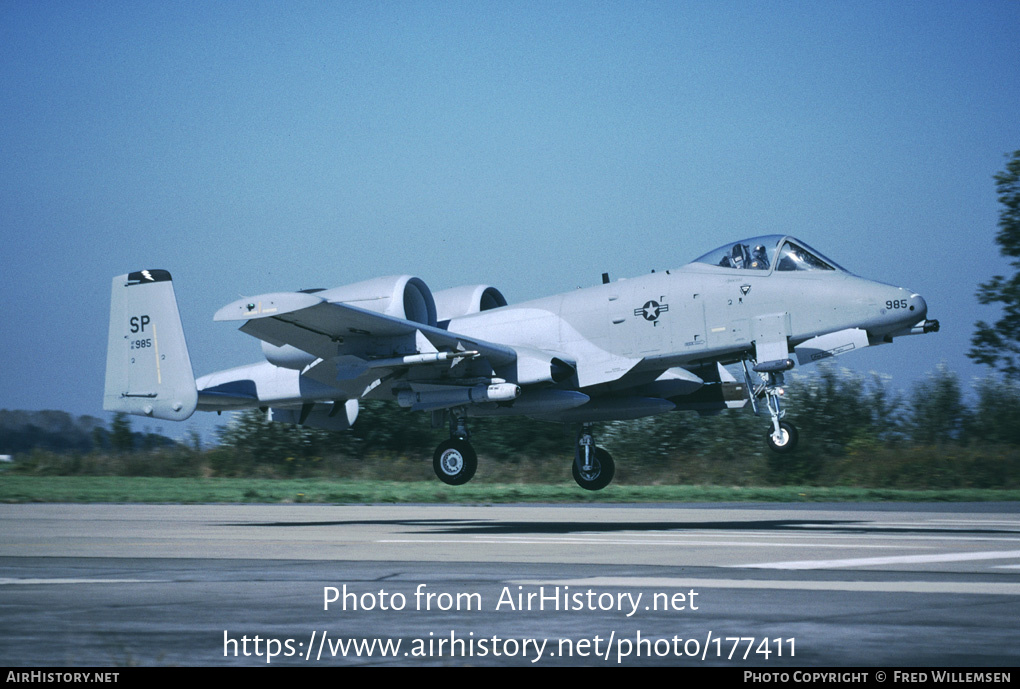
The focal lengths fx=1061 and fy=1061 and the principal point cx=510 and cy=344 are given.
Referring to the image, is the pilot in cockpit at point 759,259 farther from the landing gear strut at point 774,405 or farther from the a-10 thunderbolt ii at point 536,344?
the landing gear strut at point 774,405

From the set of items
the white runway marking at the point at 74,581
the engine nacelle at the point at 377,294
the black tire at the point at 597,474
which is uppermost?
the engine nacelle at the point at 377,294

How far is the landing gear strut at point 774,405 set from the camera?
52.0 feet

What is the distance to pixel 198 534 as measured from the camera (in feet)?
46.4

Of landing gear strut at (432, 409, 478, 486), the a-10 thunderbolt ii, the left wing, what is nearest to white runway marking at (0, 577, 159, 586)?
the a-10 thunderbolt ii

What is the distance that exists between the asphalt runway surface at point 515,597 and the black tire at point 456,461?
428 cm

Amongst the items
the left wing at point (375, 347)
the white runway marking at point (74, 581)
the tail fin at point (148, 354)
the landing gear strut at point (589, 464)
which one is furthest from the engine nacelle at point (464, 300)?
the white runway marking at point (74, 581)

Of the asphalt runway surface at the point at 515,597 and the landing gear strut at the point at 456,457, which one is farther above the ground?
the landing gear strut at the point at 456,457

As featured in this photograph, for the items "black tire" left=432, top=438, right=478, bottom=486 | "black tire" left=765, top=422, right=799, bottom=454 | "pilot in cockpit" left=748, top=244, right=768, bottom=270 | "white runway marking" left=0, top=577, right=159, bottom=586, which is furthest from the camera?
"black tire" left=432, top=438, right=478, bottom=486

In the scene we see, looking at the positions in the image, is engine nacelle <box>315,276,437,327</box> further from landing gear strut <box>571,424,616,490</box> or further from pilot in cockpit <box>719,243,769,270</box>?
pilot in cockpit <box>719,243,769,270</box>

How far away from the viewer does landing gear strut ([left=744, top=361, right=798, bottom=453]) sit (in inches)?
624

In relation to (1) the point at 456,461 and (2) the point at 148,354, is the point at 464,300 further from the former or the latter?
(2) the point at 148,354

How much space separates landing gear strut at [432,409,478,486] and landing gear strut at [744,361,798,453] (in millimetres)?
5059

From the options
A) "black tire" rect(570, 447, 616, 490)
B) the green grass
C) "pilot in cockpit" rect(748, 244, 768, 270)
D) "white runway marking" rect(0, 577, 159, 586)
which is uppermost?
"pilot in cockpit" rect(748, 244, 768, 270)

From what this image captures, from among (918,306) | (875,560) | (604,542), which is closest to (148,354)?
(604,542)
